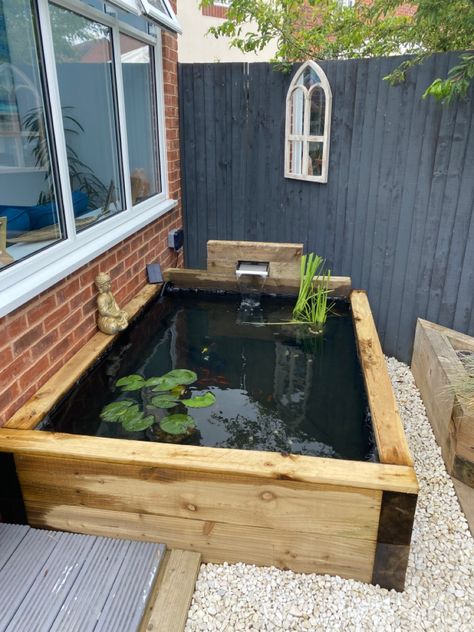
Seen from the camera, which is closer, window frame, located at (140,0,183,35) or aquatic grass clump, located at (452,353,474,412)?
aquatic grass clump, located at (452,353,474,412)

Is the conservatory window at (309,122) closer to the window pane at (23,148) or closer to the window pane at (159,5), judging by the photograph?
the window pane at (159,5)

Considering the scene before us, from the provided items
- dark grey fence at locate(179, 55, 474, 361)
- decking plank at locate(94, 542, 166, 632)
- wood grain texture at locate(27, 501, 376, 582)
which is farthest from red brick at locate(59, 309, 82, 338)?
dark grey fence at locate(179, 55, 474, 361)

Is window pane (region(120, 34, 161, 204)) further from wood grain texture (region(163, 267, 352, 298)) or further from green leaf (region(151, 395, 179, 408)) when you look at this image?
green leaf (region(151, 395, 179, 408))

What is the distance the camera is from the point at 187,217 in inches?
176

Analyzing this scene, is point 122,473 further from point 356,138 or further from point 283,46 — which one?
point 283,46

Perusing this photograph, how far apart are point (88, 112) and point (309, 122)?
5.85 ft

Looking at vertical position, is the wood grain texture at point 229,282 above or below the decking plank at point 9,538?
above

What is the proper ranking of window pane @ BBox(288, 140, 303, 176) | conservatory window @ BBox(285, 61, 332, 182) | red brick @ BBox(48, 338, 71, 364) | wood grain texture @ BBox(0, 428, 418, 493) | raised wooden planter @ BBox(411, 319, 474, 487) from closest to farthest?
wood grain texture @ BBox(0, 428, 418, 493) → red brick @ BBox(48, 338, 71, 364) → raised wooden planter @ BBox(411, 319, 474, 487) → conservatory window @ BBox(285, 61, 332, 182) → window pane @ BBox(288, 140, 303, 176)

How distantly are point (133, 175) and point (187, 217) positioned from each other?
1.17 m

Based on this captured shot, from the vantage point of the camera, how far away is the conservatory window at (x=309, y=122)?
3.65 m

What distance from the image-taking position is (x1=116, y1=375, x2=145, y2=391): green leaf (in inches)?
95.1

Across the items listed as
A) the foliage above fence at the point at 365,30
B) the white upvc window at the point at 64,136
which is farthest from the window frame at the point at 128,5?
the foliage above fence at the point at 365,30

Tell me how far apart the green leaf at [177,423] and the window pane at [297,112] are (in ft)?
8.64

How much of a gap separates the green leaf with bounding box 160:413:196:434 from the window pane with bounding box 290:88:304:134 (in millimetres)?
2634
